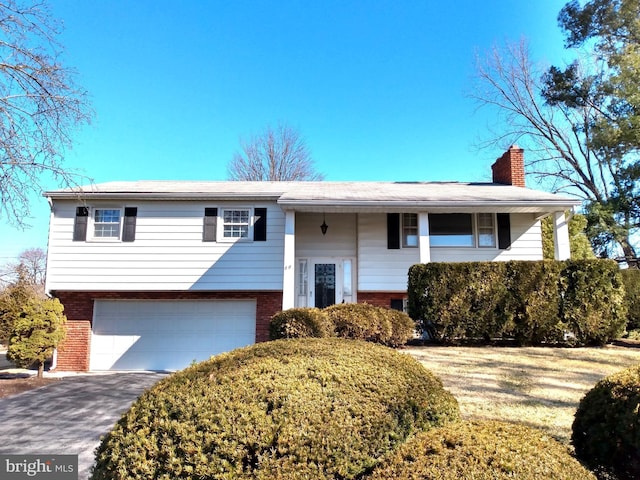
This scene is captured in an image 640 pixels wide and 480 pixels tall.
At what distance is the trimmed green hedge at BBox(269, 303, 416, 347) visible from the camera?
7074mm

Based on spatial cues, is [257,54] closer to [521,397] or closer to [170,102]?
[170,102]

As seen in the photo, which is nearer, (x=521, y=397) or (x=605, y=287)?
(x=521, y=397)

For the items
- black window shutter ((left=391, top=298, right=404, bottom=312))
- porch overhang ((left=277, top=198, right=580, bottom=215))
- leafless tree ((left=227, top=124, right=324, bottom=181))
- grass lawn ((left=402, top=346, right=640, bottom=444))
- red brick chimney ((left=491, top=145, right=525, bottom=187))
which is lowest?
grass lawn ((left=402, top=346, right=640, bottom=444))

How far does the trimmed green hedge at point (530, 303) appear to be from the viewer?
817 centimetres

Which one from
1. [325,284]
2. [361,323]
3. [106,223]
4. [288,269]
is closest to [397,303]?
[325,284]

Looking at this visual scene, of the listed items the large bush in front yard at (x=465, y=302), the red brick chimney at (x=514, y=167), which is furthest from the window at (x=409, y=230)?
the red brick chimney at (x=514, y=167)

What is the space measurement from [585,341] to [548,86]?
1771cm

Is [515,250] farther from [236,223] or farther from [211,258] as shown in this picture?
[211,258]

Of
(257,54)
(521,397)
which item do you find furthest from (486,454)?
(257,54)

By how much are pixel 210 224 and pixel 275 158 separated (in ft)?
52.6

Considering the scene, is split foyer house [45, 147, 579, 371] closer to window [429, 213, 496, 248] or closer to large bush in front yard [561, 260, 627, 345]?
window [429, 213, 496, 248]

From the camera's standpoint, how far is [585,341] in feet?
27.1

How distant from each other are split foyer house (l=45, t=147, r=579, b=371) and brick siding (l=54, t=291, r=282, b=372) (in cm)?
3

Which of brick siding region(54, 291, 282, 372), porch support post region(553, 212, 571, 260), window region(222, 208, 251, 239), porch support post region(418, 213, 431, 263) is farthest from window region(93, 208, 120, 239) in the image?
porch support post region(553, 212, 571, 260)
